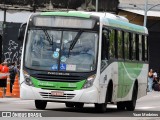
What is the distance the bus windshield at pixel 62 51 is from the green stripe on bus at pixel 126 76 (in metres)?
2.26

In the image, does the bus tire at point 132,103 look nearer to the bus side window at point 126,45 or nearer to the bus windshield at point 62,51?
the bus side window at point 126,45

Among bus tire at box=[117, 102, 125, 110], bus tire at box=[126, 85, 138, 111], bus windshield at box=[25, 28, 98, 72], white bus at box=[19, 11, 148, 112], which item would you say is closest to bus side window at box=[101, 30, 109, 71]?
white bus at box=[19, 11, 148, 112]

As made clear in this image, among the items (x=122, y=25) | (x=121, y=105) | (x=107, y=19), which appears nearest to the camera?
(x=107, y=19)

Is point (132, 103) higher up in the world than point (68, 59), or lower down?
lower down

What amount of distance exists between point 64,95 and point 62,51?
50.3 inches

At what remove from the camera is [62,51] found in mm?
20375

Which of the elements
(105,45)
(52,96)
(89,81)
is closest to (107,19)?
(105,45)

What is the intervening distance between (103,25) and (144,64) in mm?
5542

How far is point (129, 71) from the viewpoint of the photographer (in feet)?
78.1

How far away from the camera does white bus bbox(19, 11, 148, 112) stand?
20109mm

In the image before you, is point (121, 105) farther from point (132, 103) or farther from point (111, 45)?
point (111, 45)

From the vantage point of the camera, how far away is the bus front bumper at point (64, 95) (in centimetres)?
1995

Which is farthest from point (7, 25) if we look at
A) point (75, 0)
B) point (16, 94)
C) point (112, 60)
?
point (112, 60)

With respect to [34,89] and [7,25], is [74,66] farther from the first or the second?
[7,25]
